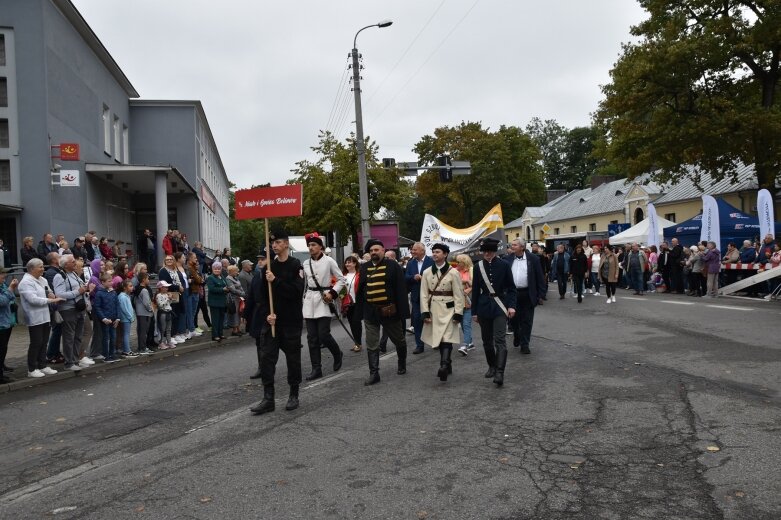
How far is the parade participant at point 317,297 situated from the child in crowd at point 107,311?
3.83m

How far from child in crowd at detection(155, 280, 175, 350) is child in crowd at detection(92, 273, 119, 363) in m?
1.31

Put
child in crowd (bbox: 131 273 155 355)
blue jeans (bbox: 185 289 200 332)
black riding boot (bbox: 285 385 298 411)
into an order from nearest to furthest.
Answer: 1. black riding boot (bbox: 285 385 298 411)
2. child in crowd (bbox: 131 273 155 355)
3. blue jeans (bbox: 185 289 200 332)

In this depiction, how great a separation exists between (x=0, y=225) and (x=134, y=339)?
10.3m

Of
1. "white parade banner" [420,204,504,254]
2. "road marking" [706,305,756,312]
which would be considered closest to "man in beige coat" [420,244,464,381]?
"road marking" [706,305,756,312]

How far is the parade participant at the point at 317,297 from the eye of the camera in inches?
363

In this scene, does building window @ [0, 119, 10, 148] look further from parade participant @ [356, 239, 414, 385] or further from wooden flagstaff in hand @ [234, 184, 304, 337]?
parade participant @ [356, 239, 414, 385]

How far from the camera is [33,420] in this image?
7.58 meters

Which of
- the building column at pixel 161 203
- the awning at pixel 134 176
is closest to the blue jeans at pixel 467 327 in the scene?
the building column at pixel 161 203

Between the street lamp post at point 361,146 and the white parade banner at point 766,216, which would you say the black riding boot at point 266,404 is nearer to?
the street lamp post at point 361,146

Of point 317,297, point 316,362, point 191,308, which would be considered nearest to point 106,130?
point 191,308

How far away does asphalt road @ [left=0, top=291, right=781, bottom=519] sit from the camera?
4.38 m

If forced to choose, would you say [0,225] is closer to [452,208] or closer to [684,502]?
[684,502]

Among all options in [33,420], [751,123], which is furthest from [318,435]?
[751,123]

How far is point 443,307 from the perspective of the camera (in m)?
8.71
